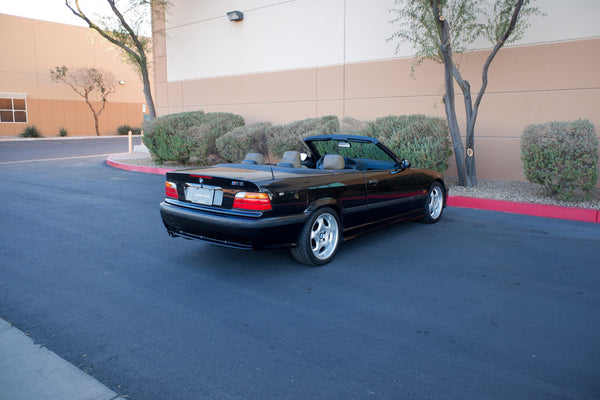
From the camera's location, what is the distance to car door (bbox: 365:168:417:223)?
5609 millimetres

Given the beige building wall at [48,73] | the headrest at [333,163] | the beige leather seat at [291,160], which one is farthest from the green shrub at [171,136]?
the beige building wall at [48,73]

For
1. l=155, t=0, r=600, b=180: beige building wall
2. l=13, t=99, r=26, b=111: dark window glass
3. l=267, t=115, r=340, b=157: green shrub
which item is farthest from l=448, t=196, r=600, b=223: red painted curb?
l=13, t=99, r=26, b=111: dark window glass

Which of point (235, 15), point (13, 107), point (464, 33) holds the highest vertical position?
point (235, 15)

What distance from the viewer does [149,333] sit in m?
3.40

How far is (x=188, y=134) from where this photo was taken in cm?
1362

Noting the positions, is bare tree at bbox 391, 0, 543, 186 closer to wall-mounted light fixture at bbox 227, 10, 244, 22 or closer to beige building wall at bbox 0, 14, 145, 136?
wall-mounted light fixture at bbox 227, 10, 244, 22

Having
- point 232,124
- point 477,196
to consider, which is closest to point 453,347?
point 477,196

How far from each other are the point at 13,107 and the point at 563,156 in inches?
1462

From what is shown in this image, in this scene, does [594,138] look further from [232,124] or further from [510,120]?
[232,124]

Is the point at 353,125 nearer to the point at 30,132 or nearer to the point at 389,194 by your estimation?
the point at 389,194

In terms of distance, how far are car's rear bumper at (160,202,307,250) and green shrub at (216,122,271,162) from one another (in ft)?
25.5

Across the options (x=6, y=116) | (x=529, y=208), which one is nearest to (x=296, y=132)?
(x=529, y=208)

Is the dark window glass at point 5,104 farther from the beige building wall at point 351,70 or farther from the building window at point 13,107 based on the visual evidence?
the beige building wall at point 351,70

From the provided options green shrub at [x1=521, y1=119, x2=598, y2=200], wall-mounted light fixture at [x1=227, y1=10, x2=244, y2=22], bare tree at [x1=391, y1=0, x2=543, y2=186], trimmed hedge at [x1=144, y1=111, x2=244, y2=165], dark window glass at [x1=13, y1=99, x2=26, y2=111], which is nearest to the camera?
green shrub at [x1=521, y1=119, x2=598, y2=200]
